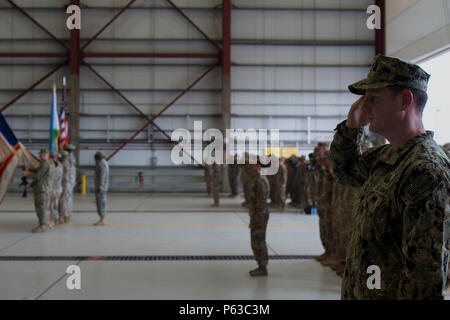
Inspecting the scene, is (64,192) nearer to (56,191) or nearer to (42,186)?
(56,191)

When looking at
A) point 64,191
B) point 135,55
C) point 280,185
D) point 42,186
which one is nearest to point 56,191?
point 64,191

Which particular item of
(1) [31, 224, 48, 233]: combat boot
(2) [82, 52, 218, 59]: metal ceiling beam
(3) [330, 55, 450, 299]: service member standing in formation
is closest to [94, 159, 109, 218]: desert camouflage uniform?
(1) [31, 224, 48, 233]: combat boot

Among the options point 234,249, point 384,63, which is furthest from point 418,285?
point 234,249

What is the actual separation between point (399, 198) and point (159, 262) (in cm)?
552

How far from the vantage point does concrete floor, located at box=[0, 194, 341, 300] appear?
507 cm

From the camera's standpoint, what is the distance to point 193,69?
1992cm

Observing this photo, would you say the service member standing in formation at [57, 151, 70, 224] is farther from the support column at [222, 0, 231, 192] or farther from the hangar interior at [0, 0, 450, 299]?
the support column at [222, 0, 231, 192]

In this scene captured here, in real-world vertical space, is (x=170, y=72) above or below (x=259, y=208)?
above

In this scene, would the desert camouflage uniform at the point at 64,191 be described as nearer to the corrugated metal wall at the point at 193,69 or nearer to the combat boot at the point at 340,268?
the combat boot at the point at 340,268

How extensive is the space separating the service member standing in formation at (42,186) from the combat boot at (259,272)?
5629 millimetres

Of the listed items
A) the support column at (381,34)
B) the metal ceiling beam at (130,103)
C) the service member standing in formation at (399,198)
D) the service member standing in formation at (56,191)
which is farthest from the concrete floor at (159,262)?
the support column at (381,34)

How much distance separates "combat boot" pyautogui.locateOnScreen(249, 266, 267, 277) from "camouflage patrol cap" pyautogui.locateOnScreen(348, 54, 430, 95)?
4511 millimetres

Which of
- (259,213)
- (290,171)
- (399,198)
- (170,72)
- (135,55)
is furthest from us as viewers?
(170,72)

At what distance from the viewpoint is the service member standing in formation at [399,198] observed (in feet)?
4.44
